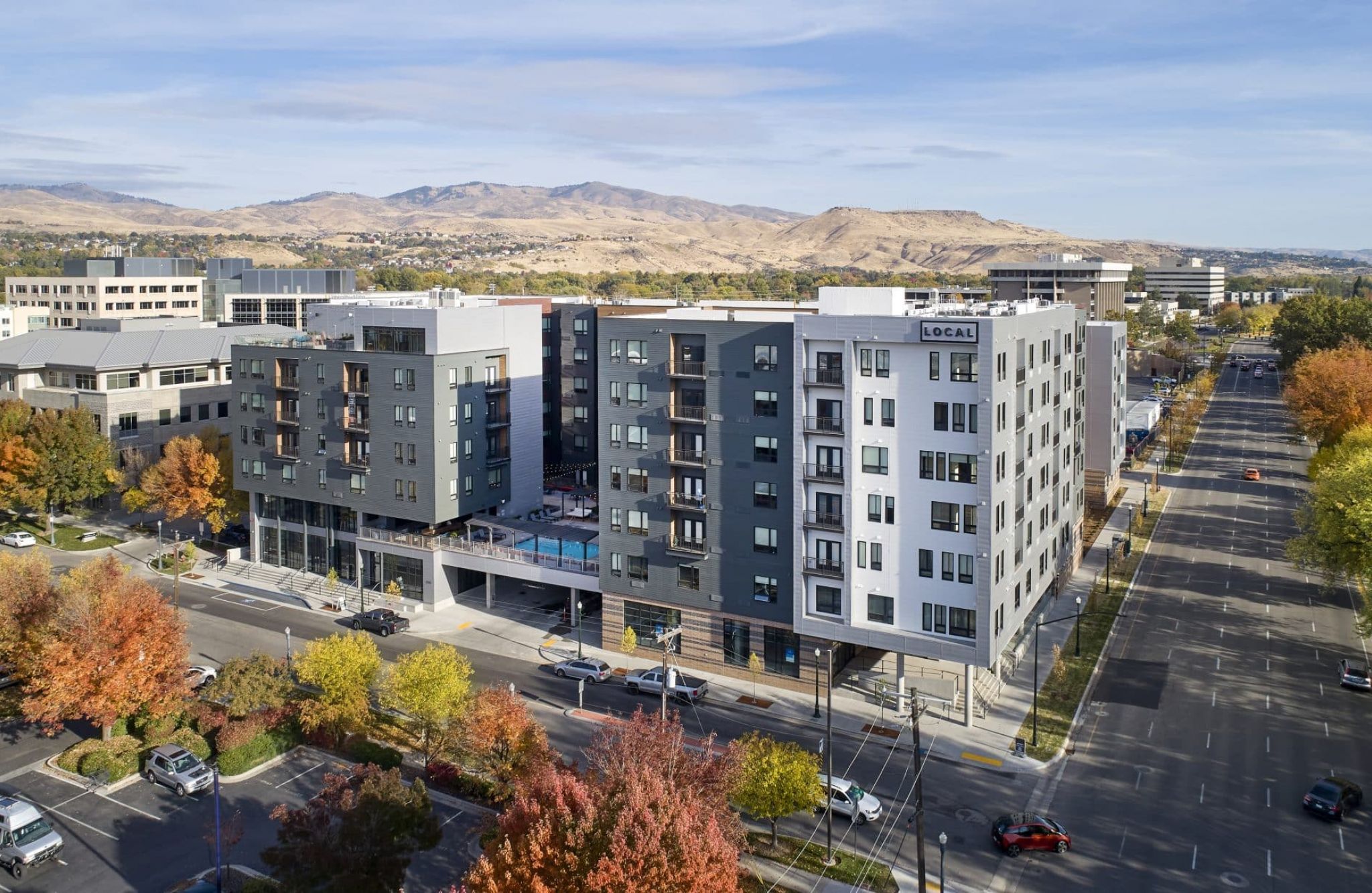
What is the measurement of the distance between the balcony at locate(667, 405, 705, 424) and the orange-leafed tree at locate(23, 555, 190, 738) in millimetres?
27104

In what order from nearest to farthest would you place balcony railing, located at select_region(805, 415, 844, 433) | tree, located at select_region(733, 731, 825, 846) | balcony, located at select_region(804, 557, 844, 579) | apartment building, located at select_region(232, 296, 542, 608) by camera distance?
1. tree, located at select_region(733, 731, 825, 846)
2. balcony railing, located at select_region(805, 415, 844, 433)
3. balcony, located at select_region(804, 557, 844, 579)
4. apartment building, located at select_region(232, 296, 542, 608)

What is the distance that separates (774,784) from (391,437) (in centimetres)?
4180

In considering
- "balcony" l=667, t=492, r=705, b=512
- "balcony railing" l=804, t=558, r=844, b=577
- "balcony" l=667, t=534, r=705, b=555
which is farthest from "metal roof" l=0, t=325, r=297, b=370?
"balcony railing" l=804, t=558, r=844, b=577

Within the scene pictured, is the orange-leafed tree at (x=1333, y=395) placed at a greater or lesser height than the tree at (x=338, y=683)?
greater

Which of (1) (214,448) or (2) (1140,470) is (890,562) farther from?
(2) (1140,470)

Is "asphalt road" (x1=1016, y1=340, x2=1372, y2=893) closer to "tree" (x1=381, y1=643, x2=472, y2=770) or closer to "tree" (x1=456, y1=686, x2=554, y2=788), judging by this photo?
"tree" (x1=456, y1=686, x2=554, y2=788)

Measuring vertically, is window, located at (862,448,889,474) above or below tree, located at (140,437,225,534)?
above

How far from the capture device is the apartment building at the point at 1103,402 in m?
90.0

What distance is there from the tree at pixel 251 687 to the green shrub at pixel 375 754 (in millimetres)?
4485

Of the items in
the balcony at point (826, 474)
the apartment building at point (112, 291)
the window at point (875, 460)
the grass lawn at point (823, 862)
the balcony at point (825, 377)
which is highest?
the apartment building at point (112, 291)

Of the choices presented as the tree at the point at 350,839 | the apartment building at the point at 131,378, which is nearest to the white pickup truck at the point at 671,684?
the tree at the point at 350,839

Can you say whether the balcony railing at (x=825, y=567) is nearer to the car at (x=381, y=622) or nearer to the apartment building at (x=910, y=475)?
the apartment building at (x=910, y=475)

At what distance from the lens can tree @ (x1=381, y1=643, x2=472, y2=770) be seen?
45281mm

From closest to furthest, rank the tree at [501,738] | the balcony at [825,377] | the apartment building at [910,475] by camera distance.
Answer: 1. the tree at [501,738]
2. the apartment building at [910,475]
3. the balcony at [825,377]
